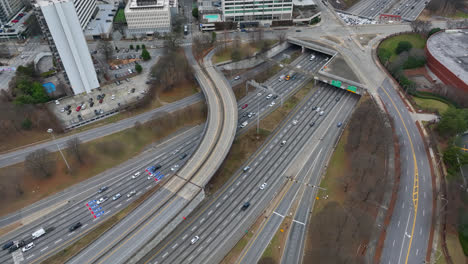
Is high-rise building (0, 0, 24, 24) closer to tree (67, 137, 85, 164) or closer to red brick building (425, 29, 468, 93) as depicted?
tree (67, 137, 85, 164)

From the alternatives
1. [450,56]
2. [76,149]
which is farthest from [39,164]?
[450,56]

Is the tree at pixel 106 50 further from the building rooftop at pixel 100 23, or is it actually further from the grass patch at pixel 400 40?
the grass patch at pixel 400 40

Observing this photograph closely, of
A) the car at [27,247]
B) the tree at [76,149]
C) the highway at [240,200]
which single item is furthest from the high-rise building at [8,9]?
the highway at [240,200]

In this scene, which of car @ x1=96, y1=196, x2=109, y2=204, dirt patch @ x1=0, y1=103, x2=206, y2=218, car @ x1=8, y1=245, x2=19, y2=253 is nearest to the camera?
car @ x1=8, y1=245, x2=19, y2=253

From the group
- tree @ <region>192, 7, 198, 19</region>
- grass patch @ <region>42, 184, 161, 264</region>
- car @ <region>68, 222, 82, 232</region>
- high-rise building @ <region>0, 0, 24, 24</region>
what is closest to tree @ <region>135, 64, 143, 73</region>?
tree @ <region>192, 7, 198, 19</region>

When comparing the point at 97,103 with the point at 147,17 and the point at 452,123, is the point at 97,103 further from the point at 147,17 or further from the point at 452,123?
the point at 452,123
